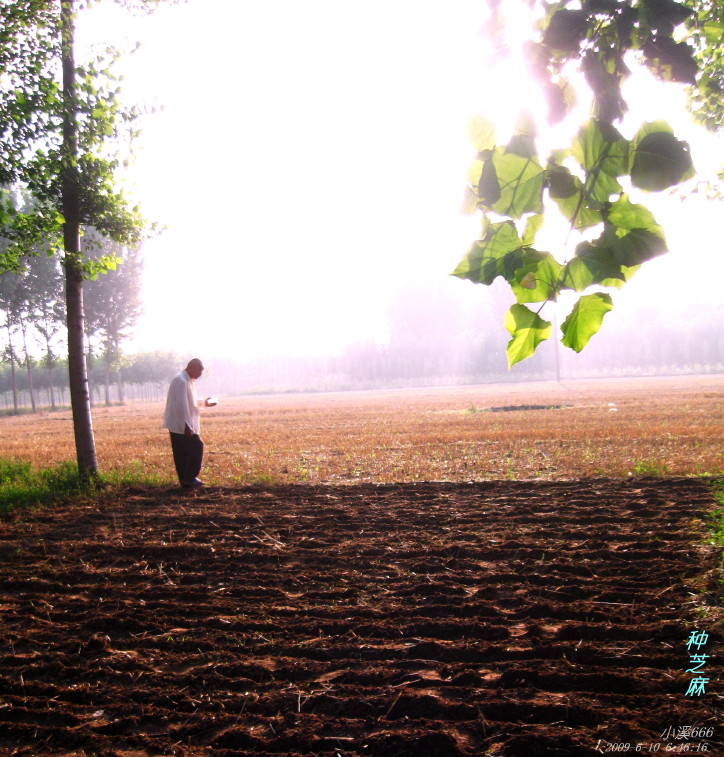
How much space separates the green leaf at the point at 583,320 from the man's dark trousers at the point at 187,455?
7.63 metres

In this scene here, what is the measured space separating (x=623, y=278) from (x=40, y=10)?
29.4 feet

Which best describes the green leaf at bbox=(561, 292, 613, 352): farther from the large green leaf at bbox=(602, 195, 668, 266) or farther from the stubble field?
the stubble field

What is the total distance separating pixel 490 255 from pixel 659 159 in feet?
0.99

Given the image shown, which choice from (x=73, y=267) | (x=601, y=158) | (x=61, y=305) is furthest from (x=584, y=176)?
(x=61, y=305)

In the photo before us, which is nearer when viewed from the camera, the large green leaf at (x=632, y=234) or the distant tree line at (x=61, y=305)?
the large green leaf at (x=632, y=234)

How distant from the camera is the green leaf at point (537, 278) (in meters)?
0.97

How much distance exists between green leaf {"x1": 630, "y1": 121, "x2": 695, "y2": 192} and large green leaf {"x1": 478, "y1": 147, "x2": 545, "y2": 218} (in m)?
0.16

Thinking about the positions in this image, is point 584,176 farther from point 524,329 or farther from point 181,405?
point 181,405

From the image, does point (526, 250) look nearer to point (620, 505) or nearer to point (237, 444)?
point (620, 505)

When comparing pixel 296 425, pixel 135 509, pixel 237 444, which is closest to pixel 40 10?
pixel 135 509

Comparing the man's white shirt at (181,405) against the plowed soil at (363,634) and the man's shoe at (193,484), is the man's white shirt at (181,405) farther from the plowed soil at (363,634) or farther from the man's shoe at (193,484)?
the plowed soil at (363,634)

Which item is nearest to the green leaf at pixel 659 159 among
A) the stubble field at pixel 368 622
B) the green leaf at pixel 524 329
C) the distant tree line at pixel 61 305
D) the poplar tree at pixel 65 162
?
the green leaf at pixel 524 329

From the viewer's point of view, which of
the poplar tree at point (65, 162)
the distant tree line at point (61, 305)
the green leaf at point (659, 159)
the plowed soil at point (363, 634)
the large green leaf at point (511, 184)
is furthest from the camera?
the distant tree line at point (61, 305)

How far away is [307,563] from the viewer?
469 centimetres
